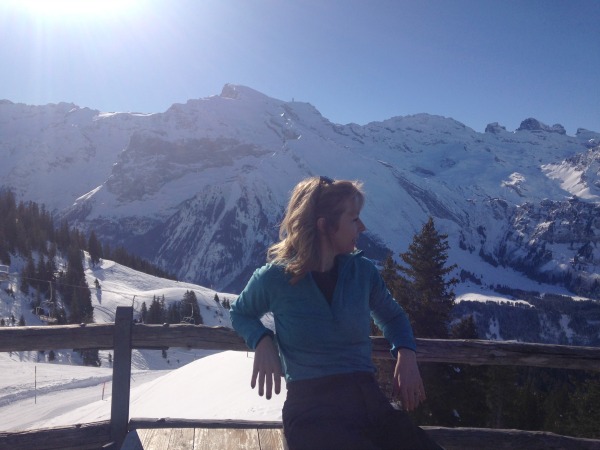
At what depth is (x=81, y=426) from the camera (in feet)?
17.6

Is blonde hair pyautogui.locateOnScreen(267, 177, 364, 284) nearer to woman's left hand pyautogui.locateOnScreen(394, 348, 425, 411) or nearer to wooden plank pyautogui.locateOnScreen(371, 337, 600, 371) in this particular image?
woman's left hand pyautogui.locateOnScreen(394, 348, 425, 411)

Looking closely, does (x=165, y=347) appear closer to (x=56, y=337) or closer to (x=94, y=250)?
(x=56, y=337)

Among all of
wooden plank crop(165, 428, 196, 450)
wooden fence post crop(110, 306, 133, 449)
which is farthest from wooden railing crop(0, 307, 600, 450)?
wooden plank crop(165, 428, 196, 450)

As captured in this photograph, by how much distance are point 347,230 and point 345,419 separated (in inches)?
61.2

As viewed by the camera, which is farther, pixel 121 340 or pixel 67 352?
pixel 67 352

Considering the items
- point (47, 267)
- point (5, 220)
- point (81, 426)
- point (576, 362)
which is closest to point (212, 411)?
point (81, 426)

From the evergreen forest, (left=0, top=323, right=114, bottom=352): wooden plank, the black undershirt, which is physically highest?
the black undershirt

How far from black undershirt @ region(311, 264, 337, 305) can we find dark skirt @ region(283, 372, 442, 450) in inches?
26.8

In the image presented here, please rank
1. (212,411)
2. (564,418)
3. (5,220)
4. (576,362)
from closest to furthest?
(576,362) < (212,411) < (564,418) < (5,220)

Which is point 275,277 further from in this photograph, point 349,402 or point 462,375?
point 462,375

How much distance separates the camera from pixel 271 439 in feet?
16.5

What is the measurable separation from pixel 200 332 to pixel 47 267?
66134mm

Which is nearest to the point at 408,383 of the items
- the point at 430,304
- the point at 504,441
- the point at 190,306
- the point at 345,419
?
the point at 345,419

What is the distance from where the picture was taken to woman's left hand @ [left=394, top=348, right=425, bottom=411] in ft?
15.4
